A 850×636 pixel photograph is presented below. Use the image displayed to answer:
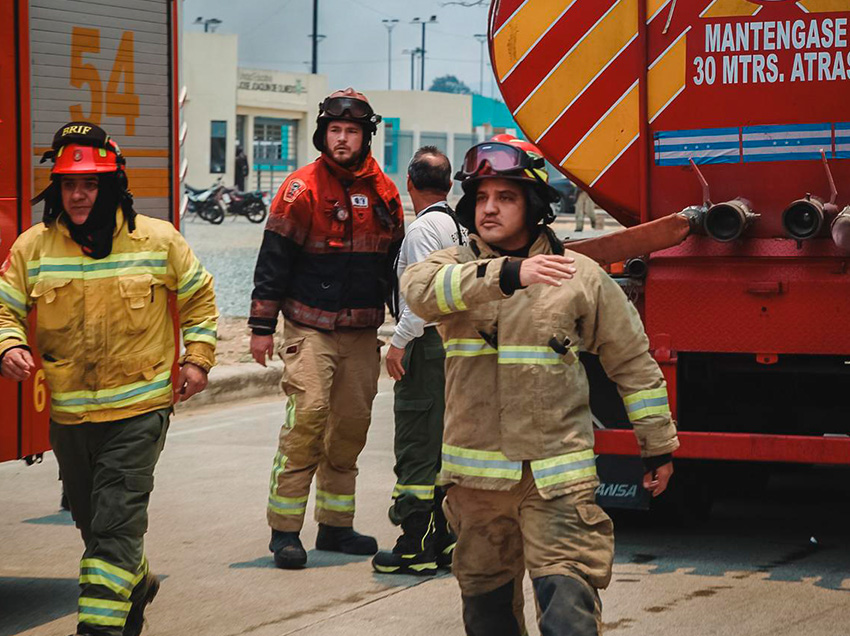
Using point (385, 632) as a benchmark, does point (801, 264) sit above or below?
above

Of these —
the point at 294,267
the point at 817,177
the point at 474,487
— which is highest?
the point at 817,177

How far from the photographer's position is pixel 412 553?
6.12 m

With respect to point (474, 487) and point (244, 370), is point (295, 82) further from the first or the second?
point (474, 487)

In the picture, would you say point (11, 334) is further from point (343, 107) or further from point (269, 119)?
point (269, 119)

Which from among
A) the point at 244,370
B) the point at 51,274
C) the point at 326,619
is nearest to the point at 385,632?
the point at 326,619

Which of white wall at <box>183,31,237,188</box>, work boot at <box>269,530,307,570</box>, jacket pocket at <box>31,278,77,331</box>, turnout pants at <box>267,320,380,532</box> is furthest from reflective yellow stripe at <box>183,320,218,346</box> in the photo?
white wall at <box>183,31,237,188</box>

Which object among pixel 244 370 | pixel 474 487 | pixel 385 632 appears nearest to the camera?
pixel 474 487

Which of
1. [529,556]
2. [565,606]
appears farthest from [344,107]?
[565,606]

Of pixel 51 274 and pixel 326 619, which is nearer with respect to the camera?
pixel 51 274

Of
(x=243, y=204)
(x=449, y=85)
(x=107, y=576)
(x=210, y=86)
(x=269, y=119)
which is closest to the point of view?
(x=107, y=576)

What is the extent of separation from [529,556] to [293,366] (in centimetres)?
246

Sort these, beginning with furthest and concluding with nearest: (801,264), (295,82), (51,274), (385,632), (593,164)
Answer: (295,82)
(593,164)
(801,264)
(385,632)
(51,274)

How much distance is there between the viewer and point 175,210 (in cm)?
672

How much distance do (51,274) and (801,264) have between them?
300 centimetres
